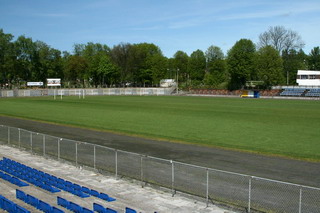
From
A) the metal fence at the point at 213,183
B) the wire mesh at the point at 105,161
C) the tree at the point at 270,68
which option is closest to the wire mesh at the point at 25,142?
the metal fence at the point at 213,183

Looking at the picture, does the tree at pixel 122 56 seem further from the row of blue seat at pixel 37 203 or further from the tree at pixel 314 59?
the row of blue seat at pixel 37 203

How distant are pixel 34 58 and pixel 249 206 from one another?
15506 centimetres

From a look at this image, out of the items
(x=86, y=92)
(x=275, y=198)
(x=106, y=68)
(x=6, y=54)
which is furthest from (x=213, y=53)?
(x=275, y=198)

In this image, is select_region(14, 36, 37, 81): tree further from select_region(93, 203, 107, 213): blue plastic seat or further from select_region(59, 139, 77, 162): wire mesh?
select_region(93, 203, 107, 213): blue plastic seat

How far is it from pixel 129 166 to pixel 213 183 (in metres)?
6.40

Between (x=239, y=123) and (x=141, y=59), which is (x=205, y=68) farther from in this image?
(x=239, y=123)

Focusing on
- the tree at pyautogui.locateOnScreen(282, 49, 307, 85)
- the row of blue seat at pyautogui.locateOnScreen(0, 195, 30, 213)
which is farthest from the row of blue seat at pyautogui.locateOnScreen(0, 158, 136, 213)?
the tree at pyautogui.locateOnScreen(282, 49, 307, 85)

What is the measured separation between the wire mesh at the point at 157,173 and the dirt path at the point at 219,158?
9.11 feet

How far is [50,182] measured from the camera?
1822 centimetres

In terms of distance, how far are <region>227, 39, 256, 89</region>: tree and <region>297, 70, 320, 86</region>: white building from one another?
18864 mm

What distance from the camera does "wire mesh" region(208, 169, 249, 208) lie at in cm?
1559

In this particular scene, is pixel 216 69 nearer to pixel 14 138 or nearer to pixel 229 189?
pixel 14 138

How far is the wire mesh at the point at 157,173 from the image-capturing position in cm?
1875

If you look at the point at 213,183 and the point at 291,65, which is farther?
the point at 291,65
